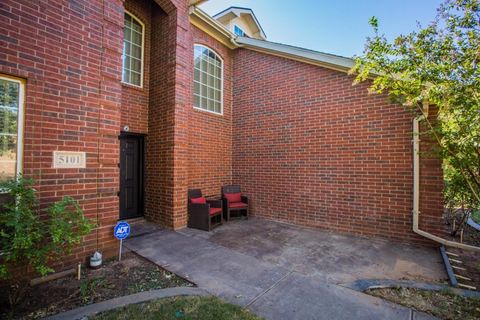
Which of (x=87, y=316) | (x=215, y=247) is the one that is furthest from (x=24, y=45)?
(x=215, y=247)

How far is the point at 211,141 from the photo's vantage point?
673cm

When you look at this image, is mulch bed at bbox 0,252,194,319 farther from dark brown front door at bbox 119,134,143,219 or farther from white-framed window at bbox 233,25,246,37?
white-framed window at bbox 233,25,246,37

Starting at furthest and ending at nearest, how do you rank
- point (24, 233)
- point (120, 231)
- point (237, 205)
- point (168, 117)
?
point (237, 205), point (168, 117), point (120, 231), point (24, 233)

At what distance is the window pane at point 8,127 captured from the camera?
274 cm

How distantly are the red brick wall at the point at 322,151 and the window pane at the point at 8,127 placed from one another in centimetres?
521

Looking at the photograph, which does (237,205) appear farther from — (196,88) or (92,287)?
(92,287)

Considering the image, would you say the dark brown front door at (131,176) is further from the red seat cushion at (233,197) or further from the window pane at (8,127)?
the window pane at (8,127)

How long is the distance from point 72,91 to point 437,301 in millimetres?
5474

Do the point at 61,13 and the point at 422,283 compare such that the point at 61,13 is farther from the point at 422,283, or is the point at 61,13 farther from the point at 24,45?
the point at 422,283

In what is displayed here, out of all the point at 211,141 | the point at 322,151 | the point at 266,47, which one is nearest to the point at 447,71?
the point at 322,151

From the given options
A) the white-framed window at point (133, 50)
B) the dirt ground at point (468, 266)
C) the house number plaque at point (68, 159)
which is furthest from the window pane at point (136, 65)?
the dirt ground at point (468, 266)

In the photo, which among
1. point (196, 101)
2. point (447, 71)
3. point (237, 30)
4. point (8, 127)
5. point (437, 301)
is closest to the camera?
point (437, 301)

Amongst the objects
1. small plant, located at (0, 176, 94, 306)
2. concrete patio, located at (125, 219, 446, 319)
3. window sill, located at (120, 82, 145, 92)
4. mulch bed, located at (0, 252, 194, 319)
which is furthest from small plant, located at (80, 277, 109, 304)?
window sill, located at (120, 82, 145, 92)

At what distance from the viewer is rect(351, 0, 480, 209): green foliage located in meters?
2.92
